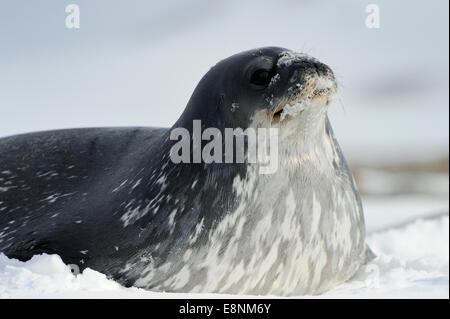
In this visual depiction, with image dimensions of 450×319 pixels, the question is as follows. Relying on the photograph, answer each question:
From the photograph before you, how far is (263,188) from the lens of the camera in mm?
3074

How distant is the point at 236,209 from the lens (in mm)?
3055

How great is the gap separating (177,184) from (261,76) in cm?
59

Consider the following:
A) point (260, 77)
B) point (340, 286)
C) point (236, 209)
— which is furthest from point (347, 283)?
point (260, 77)

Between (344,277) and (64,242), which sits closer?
(64,242)

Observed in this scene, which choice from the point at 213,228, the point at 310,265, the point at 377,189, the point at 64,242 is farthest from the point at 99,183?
the point at 377,189

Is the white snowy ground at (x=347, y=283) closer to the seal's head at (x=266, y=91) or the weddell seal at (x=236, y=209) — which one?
the weddell seal at (x=236, y=209)

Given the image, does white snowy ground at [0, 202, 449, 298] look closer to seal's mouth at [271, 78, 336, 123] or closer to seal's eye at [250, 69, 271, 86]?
seal's mouth at [271, 78, 336, 123]

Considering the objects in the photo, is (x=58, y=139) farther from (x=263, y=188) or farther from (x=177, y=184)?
(x=263, y=188)

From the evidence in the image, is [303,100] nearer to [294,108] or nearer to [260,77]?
[294,108]

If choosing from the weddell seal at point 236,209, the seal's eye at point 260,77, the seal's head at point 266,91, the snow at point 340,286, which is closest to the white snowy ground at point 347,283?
the snow at point 340,286

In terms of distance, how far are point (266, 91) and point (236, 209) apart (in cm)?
51

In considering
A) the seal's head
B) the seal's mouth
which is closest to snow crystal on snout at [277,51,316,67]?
the seal's head

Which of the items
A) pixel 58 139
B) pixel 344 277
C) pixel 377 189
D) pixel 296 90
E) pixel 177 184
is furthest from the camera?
pixel 377 189

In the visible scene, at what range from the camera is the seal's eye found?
10.1 feet
